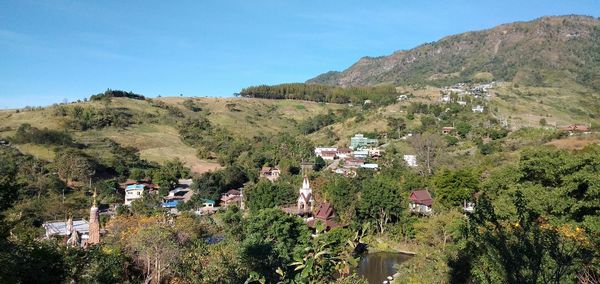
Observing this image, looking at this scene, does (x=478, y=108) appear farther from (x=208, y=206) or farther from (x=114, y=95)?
(x=114, y=95)

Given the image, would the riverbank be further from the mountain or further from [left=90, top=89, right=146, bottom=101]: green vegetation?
the mountain

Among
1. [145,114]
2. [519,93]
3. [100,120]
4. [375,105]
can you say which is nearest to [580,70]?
[519,93]

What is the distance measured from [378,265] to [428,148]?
29885 millimetres

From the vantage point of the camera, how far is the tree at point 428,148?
55.0m

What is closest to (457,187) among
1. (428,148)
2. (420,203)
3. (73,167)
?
(420,203)

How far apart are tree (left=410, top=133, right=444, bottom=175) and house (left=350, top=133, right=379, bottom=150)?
10.0 metres

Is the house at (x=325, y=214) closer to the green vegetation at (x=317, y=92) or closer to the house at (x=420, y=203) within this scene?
the house at (x=420, y=203)

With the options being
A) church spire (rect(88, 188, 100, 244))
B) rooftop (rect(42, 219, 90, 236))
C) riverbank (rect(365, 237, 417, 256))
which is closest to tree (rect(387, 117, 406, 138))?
riverbank (rect(365, 237, 417, 256))

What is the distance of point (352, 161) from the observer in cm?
6091

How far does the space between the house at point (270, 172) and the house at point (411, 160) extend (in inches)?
675

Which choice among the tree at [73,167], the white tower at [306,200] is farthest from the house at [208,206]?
the tree at [73,167]

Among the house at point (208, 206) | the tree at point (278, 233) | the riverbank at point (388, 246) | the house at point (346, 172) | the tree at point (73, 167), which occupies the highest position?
the tree at point (73, 167)

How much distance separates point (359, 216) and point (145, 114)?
63.1 metres

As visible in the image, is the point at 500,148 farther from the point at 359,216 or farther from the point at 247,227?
the point at 247,227
